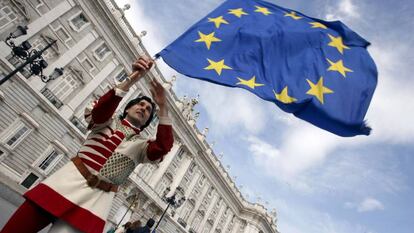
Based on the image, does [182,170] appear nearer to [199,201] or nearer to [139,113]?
[199,201]

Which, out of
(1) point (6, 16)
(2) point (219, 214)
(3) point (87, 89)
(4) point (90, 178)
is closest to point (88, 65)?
(3) point (87, 89)

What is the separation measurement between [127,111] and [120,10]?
2512 centimetres

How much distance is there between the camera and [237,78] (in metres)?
5.25

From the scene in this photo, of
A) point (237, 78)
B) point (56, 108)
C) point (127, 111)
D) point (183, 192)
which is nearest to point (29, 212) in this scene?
point (127, 111)

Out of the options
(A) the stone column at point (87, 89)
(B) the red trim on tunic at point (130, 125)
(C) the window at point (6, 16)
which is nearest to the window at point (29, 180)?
(A) the stone column at point (87, 89)

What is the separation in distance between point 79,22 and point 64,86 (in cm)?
496

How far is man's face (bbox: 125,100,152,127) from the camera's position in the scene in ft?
10.6

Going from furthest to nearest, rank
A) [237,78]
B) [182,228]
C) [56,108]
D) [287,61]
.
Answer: [182,228] < [56,108] < [287,61] < [237,78]

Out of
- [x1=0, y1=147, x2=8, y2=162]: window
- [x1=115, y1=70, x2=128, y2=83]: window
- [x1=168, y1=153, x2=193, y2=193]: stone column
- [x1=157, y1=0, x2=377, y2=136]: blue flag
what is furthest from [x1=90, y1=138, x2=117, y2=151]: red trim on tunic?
[x1=168, y1=153, x2=193, y2=193]: stone column

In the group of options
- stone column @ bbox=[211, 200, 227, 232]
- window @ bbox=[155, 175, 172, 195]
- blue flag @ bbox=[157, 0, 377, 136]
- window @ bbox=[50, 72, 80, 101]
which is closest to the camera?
Result: blue flag @ bbox=[157, 0, 377, 136]

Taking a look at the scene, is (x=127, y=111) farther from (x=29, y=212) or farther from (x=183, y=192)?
(x=183, y=192)

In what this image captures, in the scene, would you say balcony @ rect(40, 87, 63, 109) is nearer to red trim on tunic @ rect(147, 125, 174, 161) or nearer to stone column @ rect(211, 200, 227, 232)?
red trim on tunic @ rect(147, 125, 174, 161)

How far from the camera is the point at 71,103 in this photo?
22812mm

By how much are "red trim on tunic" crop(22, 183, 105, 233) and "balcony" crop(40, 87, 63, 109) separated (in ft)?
68.0
